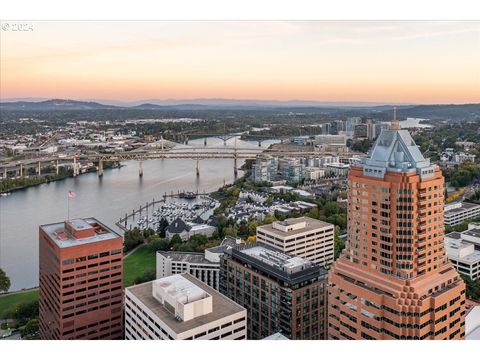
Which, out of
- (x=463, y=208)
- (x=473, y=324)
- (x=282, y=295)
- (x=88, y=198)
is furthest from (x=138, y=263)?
(x=463, y=208)

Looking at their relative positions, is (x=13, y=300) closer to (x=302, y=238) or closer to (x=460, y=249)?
(x=302, y=238)

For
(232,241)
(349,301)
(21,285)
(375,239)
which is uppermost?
(375,239)

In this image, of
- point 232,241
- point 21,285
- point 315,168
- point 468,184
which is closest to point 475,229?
point 232,241

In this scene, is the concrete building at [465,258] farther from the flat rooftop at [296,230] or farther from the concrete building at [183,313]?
the concrete building at [183,313]

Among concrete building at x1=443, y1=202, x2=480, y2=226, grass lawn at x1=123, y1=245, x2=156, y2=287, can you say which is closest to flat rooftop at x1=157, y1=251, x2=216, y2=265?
grass lawn at x1=123, y1=245, x2=156, y2=287

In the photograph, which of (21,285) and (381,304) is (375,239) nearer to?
(381,304)

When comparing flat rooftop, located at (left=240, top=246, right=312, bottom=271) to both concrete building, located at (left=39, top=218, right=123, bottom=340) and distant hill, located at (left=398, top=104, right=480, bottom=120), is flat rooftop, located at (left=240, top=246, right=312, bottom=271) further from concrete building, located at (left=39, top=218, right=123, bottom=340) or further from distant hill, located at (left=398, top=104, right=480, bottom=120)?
distant hill, located at (left=398, top=104, right=480, bottom=120)
